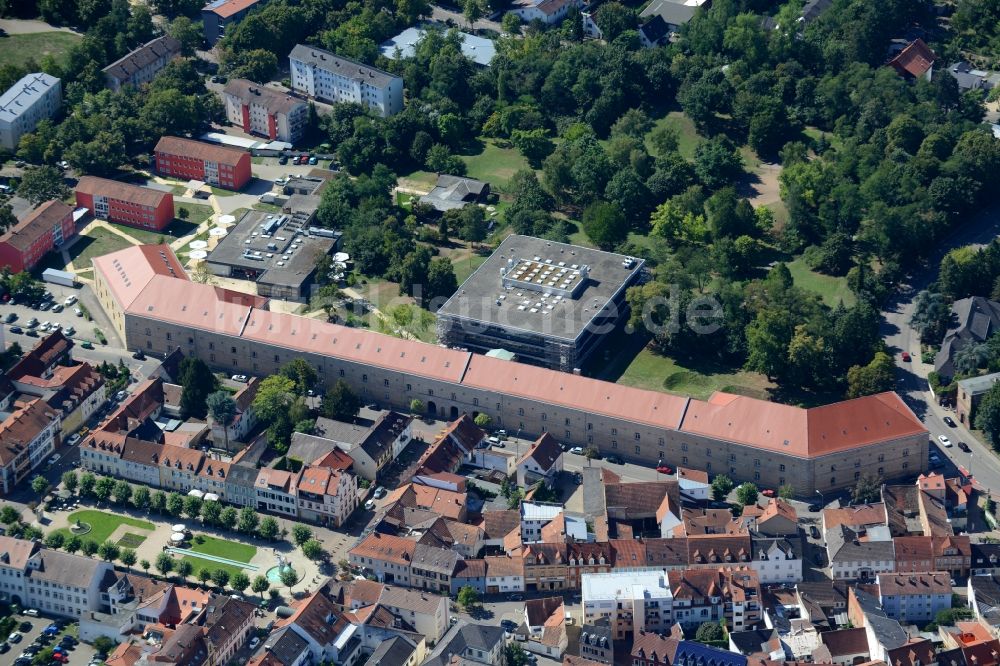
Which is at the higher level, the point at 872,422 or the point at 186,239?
the point at 872,422

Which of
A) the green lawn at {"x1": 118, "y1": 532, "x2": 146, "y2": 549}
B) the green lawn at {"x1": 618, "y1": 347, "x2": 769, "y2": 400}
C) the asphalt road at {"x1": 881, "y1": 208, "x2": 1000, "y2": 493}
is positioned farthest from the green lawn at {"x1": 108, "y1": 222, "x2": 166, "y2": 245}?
the asphalt road at {"x1": 881, "y1": 208, "x2": 1000, "y2": 493}

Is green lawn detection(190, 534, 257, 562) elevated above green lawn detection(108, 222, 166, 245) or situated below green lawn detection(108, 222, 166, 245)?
above

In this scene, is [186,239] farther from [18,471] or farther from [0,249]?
[18,471]

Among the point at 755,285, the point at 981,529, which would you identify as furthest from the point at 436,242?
the point at 981,529

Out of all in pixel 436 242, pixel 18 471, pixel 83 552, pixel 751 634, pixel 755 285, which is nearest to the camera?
pixel 751 634

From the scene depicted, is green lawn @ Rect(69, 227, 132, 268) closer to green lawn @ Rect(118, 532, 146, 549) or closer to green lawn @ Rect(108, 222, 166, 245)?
green lawn @ Rect(108, 222, 166, 245)

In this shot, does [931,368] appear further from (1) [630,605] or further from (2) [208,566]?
(2) [208,566]
